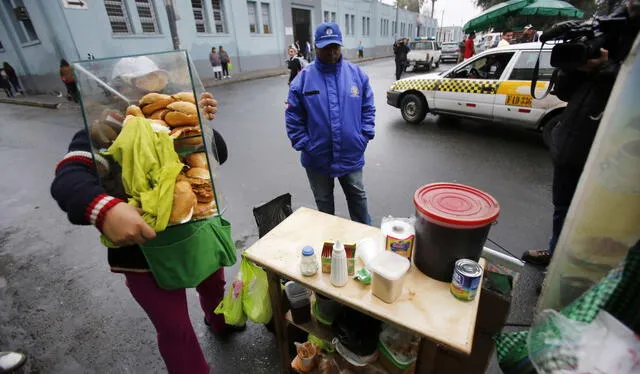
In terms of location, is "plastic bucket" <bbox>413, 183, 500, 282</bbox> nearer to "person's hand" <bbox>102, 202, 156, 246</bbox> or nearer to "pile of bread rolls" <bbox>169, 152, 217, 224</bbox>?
"pile of bread rolls" <bbox>169, 152, 217, 224</bbox>

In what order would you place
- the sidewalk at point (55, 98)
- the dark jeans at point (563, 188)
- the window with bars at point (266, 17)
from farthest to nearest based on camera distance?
the window with bars at point (266, 17)
the sidewalk at point (55, 98)
the dark jeans at point (563, 188)

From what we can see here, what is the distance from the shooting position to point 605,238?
1328 mm

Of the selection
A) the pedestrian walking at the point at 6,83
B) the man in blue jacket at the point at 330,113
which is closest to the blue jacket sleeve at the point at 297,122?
the man in blue jacket at the point at 330,113

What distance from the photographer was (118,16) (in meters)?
12.9

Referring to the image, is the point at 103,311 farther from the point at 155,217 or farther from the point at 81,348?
the point at 155,217

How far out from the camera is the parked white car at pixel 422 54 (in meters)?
16.2

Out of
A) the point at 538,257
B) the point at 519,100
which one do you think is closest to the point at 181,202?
the point at 538,257

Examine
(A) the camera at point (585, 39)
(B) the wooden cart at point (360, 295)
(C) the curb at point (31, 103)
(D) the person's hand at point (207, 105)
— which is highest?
(A) the camera at point (585, 39)

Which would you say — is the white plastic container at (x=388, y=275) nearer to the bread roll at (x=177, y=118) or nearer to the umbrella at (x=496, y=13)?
the bread roll at (x=177, y=118)

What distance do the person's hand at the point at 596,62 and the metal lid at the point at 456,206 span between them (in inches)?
48.5

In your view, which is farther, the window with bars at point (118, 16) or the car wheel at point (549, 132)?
the window with bars at point (118, 16)

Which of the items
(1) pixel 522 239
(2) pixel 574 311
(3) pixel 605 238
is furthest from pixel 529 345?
(1) pixel 522 239

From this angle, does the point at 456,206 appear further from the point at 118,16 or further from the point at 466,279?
the point at 118,16

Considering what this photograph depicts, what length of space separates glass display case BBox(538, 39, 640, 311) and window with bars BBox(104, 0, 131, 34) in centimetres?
1646
